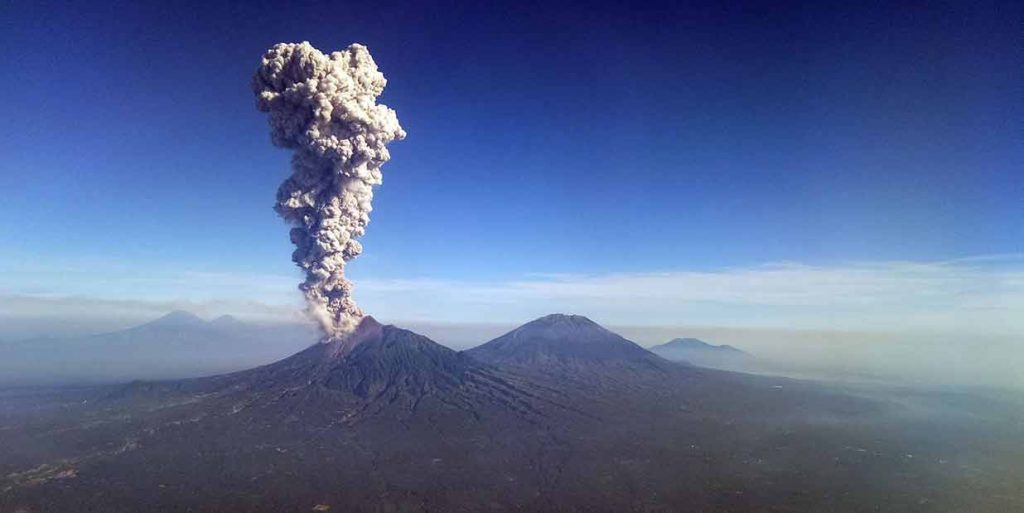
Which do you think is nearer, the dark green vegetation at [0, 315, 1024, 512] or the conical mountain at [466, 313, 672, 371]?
the dark green vegetation at [0, 315, 1024, 512]

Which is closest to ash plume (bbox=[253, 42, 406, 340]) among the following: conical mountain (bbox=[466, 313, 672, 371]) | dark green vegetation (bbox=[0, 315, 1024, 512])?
dark green vegetation (bbox=[0, 315, 1024, 512])

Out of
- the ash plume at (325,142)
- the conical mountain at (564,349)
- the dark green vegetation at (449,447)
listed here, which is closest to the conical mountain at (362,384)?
the dark green vegetation at (449,447)

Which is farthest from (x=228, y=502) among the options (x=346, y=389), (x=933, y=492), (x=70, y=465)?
(x=933, y=492)

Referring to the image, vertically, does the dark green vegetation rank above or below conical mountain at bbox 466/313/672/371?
below

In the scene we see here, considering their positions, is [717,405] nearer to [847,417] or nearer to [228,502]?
[847,417]

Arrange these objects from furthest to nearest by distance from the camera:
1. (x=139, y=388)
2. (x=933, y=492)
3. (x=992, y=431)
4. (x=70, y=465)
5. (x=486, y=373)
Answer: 1. (x=992, y=431)
2. (x=486, y=373)
3. (x=139, y=388)
4. (x=933, y=492)
5. (x=70, y=465)

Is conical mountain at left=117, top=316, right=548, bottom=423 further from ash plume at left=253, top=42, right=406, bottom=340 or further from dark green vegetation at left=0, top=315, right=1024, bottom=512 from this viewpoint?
ash plume at left=253, top=42, right=406, bottom=340

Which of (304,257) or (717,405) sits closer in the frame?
(304,257)
